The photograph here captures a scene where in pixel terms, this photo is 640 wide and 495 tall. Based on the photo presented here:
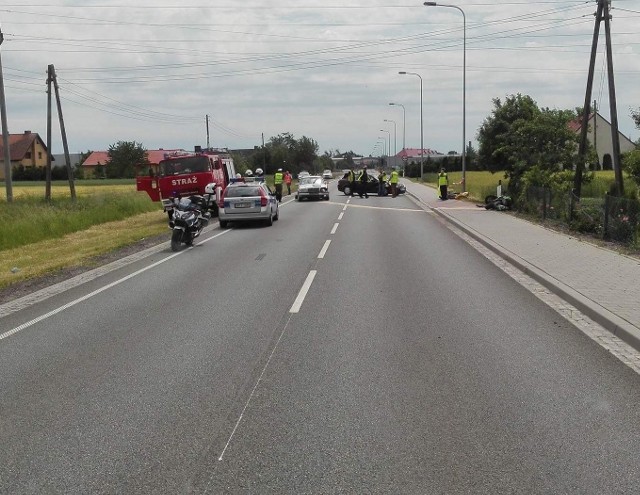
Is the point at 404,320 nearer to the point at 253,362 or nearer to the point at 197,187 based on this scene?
the point at 253,362

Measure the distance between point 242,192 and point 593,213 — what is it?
36.7 feet

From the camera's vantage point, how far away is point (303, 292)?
11.3m

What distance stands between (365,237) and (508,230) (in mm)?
4068

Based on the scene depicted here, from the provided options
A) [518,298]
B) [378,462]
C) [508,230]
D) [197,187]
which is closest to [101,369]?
[378,462]

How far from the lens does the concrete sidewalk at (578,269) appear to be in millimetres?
9000

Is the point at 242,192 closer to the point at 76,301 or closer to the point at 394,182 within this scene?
the point at 76,301

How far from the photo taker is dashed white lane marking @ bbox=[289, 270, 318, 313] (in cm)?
993

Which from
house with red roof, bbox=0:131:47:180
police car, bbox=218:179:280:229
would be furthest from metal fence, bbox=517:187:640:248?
house with red roof, bbox=0:131:47:180

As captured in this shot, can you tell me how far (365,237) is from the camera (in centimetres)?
2058

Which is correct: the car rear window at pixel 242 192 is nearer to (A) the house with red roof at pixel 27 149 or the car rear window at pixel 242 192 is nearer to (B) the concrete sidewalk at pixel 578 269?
(B) the concrete sidewalk at pixel 578 269

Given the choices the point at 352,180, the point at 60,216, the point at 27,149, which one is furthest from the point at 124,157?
the point at 60,216

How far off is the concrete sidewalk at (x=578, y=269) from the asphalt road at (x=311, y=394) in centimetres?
58

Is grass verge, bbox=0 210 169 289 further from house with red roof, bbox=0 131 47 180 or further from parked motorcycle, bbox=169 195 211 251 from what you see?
house with red roof, bbox=0 131 47 180

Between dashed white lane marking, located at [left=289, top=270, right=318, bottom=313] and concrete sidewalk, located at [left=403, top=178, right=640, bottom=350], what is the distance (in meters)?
3.68
